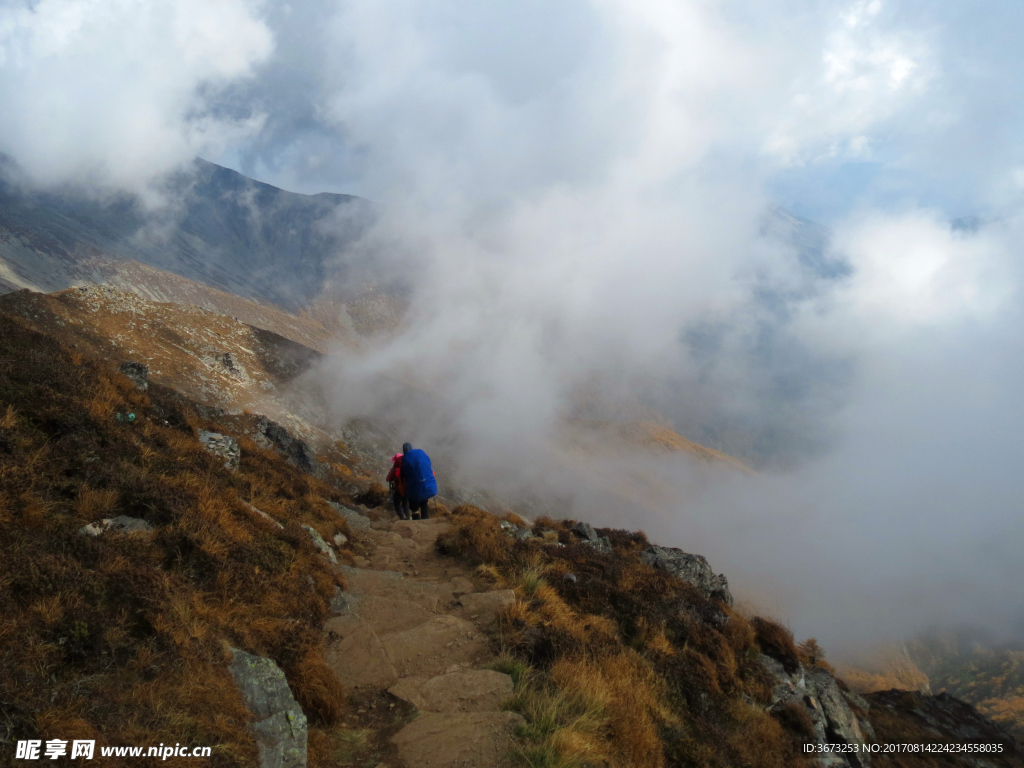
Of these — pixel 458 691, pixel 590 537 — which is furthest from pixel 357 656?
pixel 590 537

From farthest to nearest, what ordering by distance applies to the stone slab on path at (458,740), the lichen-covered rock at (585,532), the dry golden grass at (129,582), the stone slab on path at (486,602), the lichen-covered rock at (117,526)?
the lichen-covered rock at (585,532) < the stone slab on path at (486,602) < the lichen-covered rock at (117,526) < the stone slab on path at (458,740) < the dry golden grass at (129,582)

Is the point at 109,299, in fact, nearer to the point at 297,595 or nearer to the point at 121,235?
the point at 297,595

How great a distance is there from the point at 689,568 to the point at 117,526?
17.9 metres

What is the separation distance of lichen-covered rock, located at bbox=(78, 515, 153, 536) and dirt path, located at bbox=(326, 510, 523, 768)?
9.48 ft

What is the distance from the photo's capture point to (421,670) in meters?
6.45

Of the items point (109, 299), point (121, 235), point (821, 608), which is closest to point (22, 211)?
point (121, 235)

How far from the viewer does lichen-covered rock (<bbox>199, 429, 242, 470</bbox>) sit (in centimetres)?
1248

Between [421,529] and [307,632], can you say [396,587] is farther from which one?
[421,529]

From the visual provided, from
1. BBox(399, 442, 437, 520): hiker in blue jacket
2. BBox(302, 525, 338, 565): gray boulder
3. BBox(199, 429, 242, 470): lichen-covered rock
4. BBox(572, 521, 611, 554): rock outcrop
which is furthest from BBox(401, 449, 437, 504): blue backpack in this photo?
BBox(572, 521, 611, 554): rock outcrop

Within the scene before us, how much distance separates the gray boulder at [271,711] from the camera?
4.29 metres

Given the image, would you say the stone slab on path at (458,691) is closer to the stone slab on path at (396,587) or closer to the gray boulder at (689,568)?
the stone slab on path at (396,587)

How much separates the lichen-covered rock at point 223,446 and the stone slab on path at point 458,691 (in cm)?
874

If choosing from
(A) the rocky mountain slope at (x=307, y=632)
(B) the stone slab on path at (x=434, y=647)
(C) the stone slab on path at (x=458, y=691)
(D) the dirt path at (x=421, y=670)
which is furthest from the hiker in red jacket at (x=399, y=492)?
(C) the stone slab on path at (x=458, y=691)

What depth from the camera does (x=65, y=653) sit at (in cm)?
413
